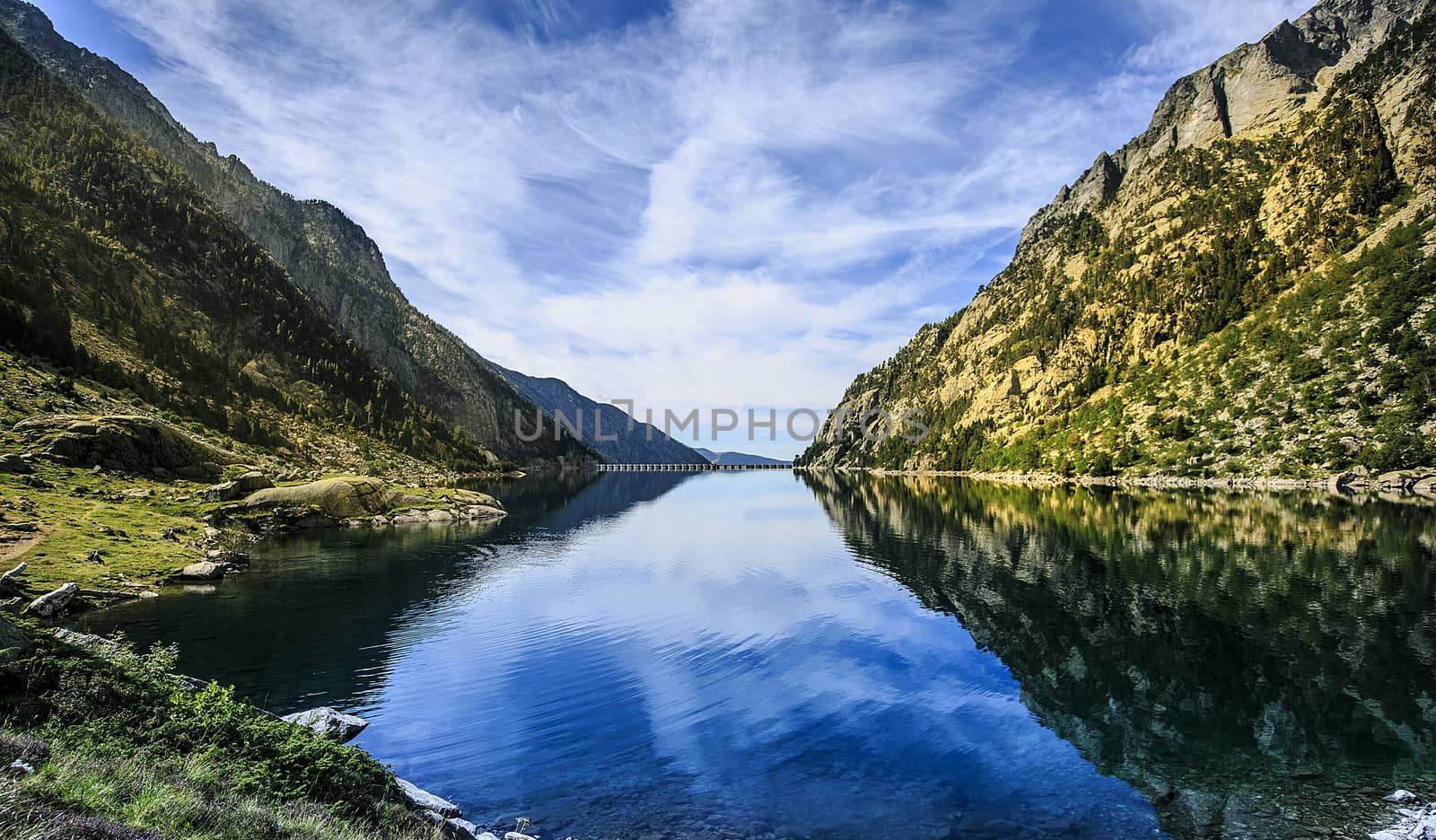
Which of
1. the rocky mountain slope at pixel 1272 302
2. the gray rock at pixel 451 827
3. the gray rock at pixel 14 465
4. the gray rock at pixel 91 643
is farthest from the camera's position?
the rocky mountain slope at pixel 1272 302

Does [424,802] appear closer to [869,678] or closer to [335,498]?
[869,678]

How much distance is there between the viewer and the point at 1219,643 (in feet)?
85.3

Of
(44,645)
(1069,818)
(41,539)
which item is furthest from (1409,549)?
(41,539)

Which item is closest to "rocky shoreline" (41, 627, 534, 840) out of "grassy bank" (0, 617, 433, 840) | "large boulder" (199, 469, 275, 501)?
"grassy bank" (0, 617, 433, 840)

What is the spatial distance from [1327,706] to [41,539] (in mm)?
55082

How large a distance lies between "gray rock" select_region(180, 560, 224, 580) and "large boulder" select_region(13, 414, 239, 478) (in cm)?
2541

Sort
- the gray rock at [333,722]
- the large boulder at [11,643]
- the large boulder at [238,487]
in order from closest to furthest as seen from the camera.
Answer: the large boulder at [11,643] < the gray rock at [333,722] < the large boulder at [238,487]

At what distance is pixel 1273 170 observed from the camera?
515 ft

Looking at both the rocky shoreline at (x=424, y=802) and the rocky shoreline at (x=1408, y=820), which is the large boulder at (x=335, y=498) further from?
the rocky shoreline at (x=1408, y=820)

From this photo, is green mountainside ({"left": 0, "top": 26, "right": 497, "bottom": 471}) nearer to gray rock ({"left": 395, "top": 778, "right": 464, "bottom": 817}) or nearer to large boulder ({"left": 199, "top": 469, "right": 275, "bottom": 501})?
large boulder ({"left": 199, "top": 469, "right": 275, "bottom": 501})

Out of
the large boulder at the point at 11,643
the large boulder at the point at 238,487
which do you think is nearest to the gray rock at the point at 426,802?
the large boulder at the point at 11,643

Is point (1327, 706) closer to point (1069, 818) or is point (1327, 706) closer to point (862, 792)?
point (1069, 818)

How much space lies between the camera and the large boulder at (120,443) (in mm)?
49469

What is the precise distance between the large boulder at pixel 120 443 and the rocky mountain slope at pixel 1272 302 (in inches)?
5629
